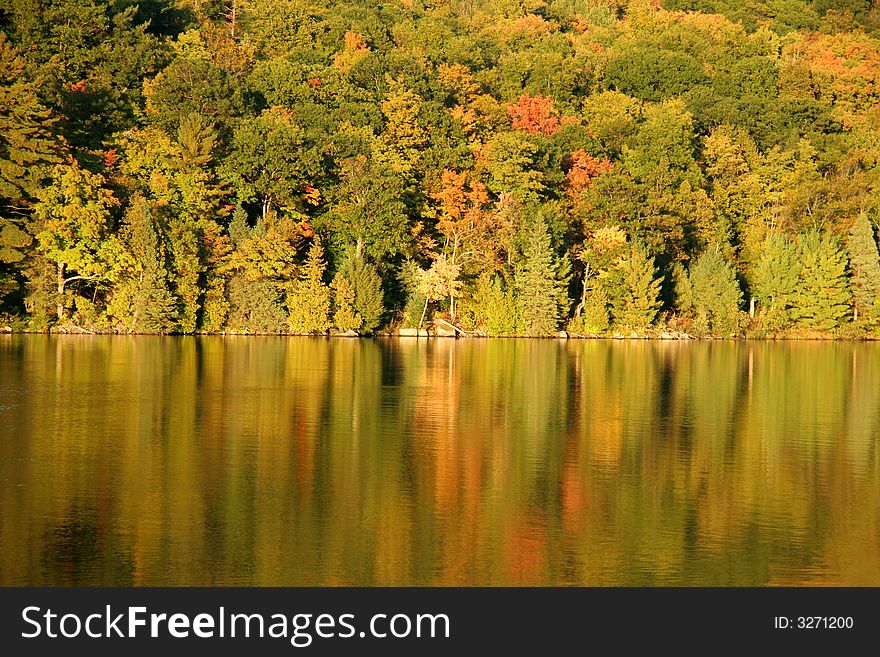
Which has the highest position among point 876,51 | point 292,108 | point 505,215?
point 876,51

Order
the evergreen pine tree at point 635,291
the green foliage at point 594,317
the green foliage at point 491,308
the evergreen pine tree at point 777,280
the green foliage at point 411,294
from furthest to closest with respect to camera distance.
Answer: the evergreen pine tree at point 777,280
the green foliage at point 594,317
the evergreen pine tree at point 635,291
the green foliage at point 491,308
the green foliage at point 411,294

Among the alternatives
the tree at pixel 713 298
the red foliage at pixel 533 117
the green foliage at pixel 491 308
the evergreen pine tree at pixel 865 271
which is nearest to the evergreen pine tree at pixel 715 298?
the tree at pixel 713 298

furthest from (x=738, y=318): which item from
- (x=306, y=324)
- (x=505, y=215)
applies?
(x=306, y=324)

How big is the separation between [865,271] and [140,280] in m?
43.8

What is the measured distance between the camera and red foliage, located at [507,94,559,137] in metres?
78.6

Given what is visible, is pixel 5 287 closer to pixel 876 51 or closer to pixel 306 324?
pixel 306 324

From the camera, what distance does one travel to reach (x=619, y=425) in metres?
26.0

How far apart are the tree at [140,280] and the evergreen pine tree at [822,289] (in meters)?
38.7

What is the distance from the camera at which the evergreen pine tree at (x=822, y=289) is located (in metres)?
72.4

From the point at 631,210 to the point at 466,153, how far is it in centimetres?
1076

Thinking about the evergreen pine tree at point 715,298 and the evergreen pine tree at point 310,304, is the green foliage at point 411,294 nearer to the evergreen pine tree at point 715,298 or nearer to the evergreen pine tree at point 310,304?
the evergreen pine tree at point 310,304

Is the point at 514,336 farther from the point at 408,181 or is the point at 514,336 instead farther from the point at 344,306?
the point at 408,181
